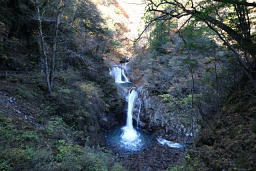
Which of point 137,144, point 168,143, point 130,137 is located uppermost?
point 168,143

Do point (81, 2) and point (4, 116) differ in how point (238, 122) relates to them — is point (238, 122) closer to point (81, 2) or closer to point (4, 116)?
point (4, 116)

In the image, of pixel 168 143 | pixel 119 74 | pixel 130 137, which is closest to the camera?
pixel 168 143

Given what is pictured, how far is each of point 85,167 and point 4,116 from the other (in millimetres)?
3312

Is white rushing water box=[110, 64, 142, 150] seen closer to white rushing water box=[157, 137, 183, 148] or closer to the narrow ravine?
the narrow ravine

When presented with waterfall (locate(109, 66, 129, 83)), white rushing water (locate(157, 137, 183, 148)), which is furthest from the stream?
waterfall (locate(109, 66, 129, 83))

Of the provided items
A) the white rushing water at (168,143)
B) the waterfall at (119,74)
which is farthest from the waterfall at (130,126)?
the waterfall at (119,74)

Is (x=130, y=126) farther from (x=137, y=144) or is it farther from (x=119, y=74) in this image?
(x=119, y=74)

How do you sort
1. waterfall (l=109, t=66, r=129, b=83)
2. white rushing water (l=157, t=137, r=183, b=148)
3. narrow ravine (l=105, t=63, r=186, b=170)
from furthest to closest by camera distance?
waterfall (l=109, t=66, r=129, b=83)
white rushing water (l=157, t=137, r=183, b=148)
narrow ravine (l=105, t=63, r=186, b=170)

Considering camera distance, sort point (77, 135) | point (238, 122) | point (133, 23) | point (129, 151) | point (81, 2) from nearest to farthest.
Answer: point (238, 122)
point (77, 135)
point (129, 151)
point (81, 2)
point (133, 23)

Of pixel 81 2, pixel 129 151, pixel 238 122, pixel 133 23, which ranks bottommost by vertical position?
pixel 129 151

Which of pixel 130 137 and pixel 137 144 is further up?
pixel 130 137

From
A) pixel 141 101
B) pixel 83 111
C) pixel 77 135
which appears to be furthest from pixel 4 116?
pixel 141 101

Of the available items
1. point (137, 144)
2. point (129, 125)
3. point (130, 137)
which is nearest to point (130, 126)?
point (129, 125)

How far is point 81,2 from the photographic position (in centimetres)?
1009
